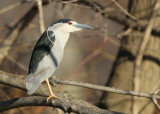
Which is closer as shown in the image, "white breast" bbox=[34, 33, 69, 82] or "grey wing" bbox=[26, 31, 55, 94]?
"grey wing" bbox=[26, 31, 55, 94]

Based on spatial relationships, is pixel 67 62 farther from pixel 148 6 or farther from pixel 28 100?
pixel 28 100

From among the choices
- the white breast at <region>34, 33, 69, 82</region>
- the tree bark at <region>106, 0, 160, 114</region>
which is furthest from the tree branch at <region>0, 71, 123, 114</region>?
the tree bark at <region>106, 0, 160, 114</region>

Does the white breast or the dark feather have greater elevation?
the dark feather

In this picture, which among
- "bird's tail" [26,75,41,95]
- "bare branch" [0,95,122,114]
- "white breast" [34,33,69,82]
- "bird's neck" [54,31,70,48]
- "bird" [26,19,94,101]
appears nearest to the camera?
"bare branch" [0,95,122,114]

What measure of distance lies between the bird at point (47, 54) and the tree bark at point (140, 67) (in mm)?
1229

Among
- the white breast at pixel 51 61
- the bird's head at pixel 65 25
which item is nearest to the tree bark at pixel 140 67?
the bird's head at pixel 65 25

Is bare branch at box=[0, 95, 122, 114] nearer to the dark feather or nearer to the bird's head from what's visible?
the dark feather

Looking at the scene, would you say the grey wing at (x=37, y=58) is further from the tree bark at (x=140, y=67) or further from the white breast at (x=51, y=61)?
the tree bark at (x=140, y=67)

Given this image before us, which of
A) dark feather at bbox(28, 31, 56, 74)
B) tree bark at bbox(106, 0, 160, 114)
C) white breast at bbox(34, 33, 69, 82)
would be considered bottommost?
tree bark at bbox(106, 0, 160, 114)

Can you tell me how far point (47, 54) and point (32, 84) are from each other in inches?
19.9

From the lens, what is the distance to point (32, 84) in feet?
10.2

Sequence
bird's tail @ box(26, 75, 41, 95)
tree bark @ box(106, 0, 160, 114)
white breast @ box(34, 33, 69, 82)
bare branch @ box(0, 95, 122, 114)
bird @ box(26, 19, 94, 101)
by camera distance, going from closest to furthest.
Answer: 1. bare branch @ box(0, 95, 122, 114)
2. bird's tail @ box(26, 75, 41, 95)
3. bird @ box(26, 19, 94, 101)
4. white breast @ box(34, 33, 69, 82)
5. tree bark @ box(106, 0, 160, 114)

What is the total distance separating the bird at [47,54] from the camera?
3.30 metres

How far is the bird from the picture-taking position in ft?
10.8
